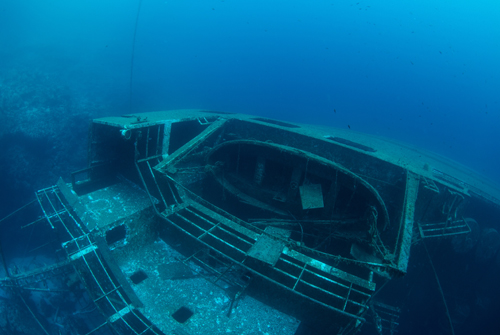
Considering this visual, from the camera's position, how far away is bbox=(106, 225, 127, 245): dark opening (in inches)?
195

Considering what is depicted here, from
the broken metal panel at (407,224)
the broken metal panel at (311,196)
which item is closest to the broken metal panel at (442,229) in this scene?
the broken metal panel at (407,224)

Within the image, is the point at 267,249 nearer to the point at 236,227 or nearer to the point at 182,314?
the point at 236,227

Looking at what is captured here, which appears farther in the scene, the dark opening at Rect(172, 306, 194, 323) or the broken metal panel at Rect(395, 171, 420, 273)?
the dark opening at Rect(172, 306, 194, 323)

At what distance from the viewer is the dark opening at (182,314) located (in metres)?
4.05

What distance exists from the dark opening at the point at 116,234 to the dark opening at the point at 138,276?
833 mm

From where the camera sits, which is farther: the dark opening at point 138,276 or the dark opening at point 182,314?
the dark opening at point 138,276

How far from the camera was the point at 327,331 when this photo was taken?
3891 millimetres

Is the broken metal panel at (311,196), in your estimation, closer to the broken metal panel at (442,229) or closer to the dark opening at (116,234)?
the broken metal panel at (442,229)

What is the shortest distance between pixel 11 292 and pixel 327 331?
8.72 metres

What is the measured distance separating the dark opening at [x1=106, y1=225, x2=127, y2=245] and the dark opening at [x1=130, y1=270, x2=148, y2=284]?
2.73 feet

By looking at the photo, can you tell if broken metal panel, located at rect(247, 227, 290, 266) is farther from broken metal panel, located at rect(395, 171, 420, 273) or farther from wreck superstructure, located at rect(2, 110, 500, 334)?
broken metal panel, located at rect(395, 171, 420, 273)

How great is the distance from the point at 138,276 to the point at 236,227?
214 cm

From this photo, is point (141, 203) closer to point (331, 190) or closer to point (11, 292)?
point (331, 190)

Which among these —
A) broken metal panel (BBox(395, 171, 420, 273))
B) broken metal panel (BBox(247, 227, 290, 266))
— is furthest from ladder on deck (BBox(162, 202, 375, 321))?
broken metal panel (BBox(395, 171, 420, 273))
